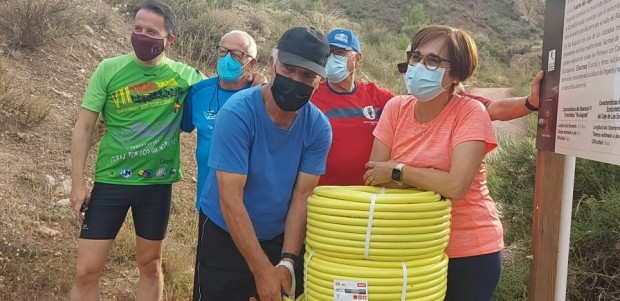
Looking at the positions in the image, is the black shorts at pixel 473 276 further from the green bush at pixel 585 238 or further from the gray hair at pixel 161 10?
the gray hair at pixel 161 10

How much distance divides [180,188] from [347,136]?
3795mm

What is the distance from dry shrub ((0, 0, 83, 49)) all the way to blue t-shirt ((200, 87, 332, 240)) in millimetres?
5414

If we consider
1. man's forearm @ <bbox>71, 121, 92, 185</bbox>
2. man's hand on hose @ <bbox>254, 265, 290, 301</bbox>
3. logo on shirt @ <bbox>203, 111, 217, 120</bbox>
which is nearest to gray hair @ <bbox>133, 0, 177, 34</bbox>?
logo on shirt @ <bbox>203, 111, 217, 120</bbox>

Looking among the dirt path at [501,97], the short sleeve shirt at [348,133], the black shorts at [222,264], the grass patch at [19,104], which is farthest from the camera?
the dirt path at [501,97]

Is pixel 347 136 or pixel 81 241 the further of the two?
pixel 81 241

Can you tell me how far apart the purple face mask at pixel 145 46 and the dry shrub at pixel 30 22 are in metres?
4.25

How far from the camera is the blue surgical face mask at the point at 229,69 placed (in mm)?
3506

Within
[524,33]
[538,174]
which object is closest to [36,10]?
[538,174]

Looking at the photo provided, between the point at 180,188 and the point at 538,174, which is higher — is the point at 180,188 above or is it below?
below

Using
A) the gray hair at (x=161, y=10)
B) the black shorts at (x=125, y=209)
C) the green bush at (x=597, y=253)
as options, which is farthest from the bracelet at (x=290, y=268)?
the green bush at (x=597, y=253)

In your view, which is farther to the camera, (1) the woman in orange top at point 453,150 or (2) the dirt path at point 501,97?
(2) the dirt path at point 501,97

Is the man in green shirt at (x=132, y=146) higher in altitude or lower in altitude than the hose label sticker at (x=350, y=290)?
higher

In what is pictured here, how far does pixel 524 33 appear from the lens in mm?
32969

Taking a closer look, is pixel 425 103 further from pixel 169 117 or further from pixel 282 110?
pixel 169 117
